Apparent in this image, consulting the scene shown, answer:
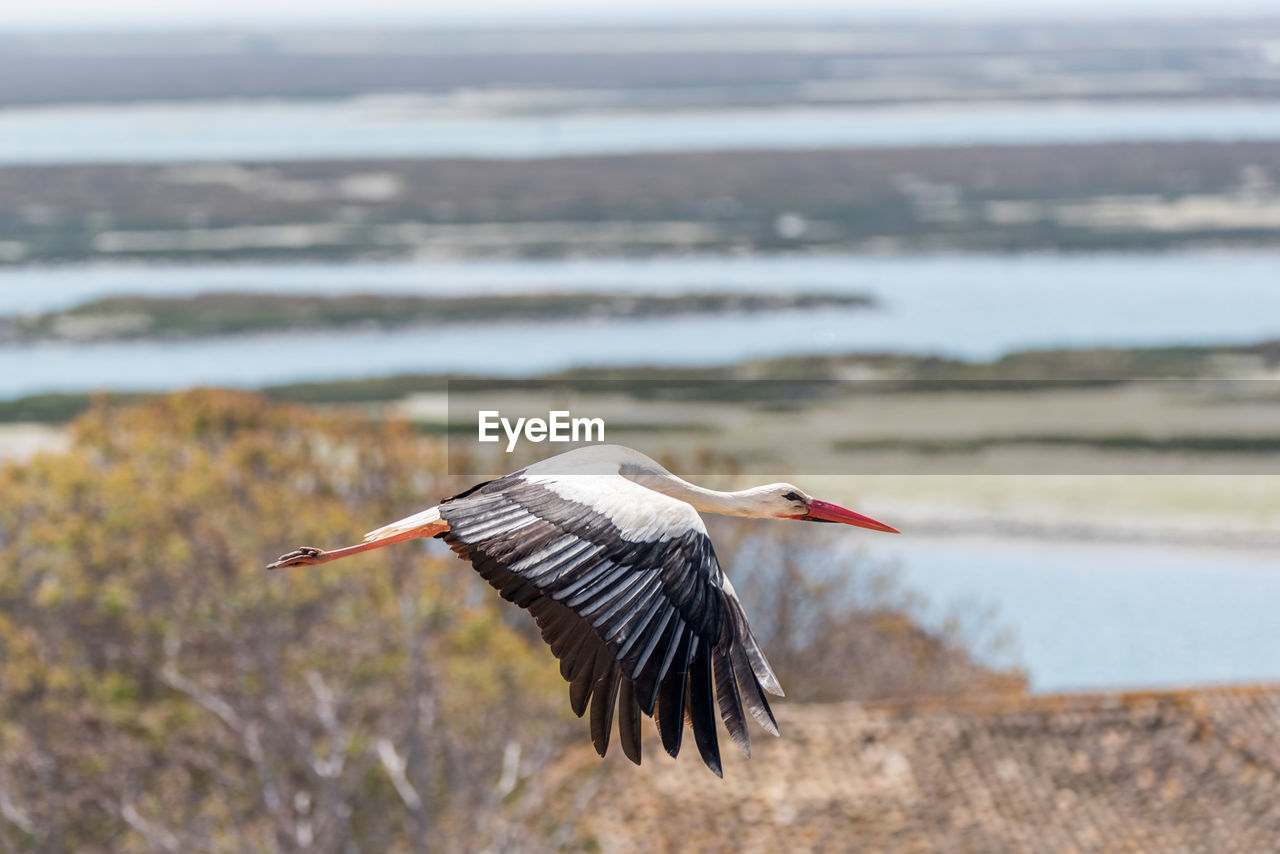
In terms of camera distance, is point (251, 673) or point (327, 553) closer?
point (327, 553)

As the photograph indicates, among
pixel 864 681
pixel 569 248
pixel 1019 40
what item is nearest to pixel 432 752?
pixel 864 681

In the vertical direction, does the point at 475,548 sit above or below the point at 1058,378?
above

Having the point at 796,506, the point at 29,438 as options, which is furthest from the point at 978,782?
the point at 29,438

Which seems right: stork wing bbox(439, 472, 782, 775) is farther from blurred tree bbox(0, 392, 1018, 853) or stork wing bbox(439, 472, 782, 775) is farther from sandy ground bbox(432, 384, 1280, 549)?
sandy ground bbox(432, 384, 1280, 549)

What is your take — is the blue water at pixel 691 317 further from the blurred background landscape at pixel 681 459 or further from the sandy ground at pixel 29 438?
the sandy ground at pixel 29 438

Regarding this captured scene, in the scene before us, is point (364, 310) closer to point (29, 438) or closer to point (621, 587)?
point (29, 438)

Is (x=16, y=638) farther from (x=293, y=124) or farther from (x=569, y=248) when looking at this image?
(x=293, y=124)

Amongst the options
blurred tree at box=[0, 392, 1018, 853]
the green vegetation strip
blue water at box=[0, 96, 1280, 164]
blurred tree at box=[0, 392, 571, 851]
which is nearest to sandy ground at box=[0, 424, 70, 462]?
the green vegetation strip
